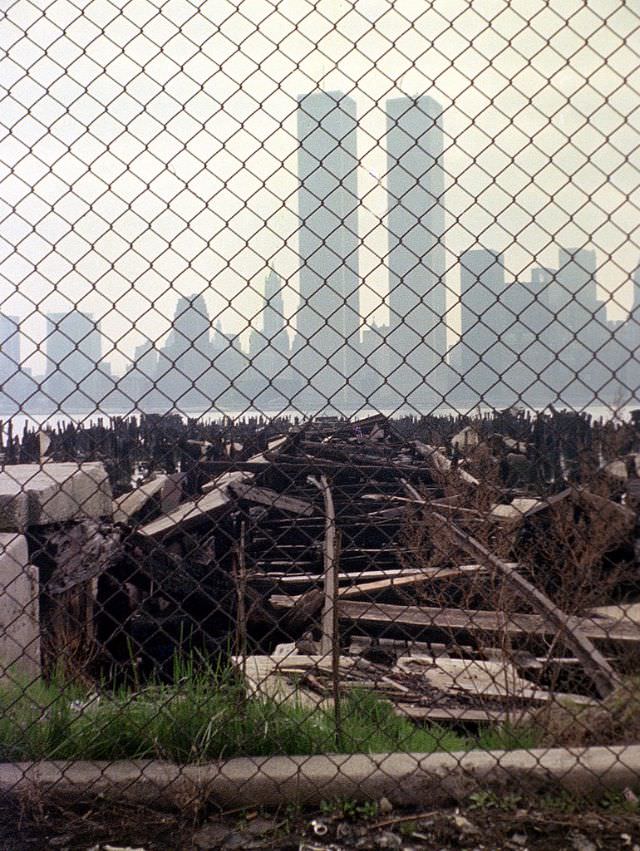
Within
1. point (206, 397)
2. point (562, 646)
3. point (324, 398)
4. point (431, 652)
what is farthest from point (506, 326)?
point (431, 652)

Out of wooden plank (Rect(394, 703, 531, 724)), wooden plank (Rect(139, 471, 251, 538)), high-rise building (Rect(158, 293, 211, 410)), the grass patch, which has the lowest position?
wooden plank (Rect(394, 703, 531, 724))

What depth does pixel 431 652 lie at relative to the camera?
6.19 m

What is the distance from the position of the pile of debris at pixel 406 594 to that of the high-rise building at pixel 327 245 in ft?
2.15

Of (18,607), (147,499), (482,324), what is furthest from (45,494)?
(147,499)

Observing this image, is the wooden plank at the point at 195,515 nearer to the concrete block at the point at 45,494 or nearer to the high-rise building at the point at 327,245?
the concrete block at the point at 45,494

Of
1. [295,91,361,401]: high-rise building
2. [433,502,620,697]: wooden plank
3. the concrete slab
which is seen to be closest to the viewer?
[295,91,361,401]: high-rise building

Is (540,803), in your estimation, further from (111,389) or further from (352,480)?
(352,480)

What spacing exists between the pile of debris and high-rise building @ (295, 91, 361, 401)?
0.66m

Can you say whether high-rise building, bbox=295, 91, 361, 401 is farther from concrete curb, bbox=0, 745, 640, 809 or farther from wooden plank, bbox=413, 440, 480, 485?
wooden plank, bbox=413, 440, 480, 485

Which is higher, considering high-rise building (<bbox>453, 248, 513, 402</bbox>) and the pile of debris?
high-rise building (<bbox>453, 248, 513, 402</bbox>)

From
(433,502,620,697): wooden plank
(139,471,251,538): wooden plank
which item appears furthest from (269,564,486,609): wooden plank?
(433,502,620,697): wooden plank

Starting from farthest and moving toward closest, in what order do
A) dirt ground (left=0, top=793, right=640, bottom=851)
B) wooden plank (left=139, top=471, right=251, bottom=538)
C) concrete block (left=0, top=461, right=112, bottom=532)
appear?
wooden plank (left=139, top=471, right=251, bottom=538)
concrete block (left=0, top=461, right=112, bottom=532)
dirt ground (left=0, top=793, right=640, bottom=851)

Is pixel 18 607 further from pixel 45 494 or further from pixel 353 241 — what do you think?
pixel 353 241

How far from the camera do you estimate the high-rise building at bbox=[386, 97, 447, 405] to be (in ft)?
9.89
